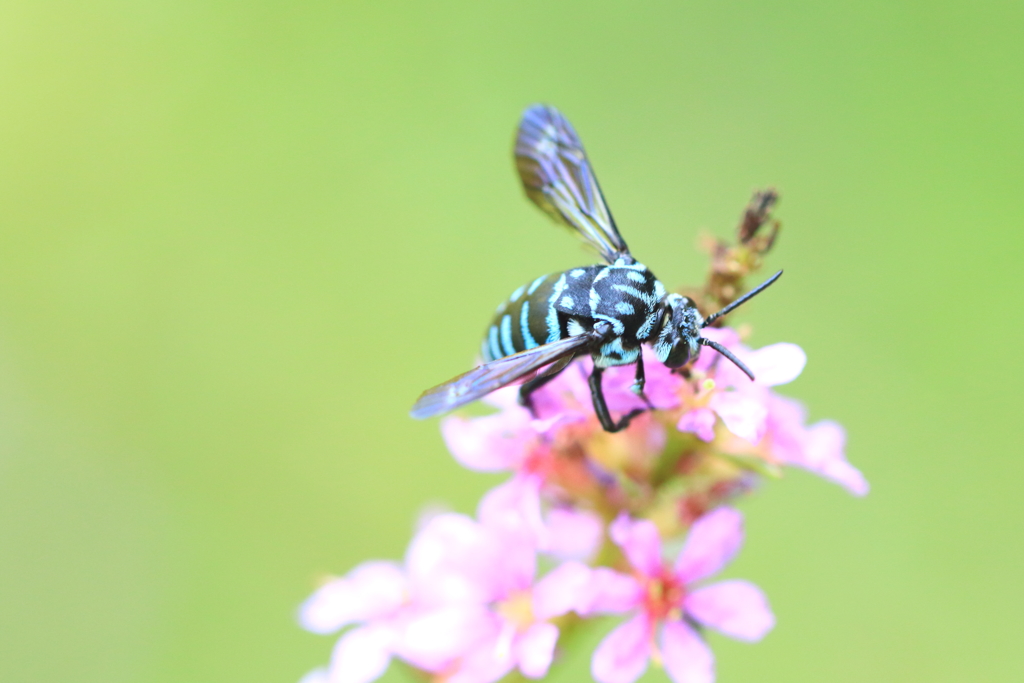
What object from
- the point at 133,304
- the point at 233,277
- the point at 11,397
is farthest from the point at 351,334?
the point at 11,397

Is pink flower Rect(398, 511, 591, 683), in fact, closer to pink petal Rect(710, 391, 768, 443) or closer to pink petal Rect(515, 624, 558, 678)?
pink petal Rect(515, 624, 558, 678)

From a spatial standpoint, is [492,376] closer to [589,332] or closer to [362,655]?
[589,332]

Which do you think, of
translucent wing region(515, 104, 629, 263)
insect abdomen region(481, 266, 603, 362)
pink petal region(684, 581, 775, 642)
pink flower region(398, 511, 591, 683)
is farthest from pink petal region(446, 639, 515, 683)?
translucent wing region(515, 104, 629, 263)

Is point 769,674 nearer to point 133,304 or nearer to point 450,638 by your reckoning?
point 450,638

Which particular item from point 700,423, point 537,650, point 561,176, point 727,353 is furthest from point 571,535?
point 561,176

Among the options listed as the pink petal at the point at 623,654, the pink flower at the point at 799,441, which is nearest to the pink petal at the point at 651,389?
the pink flower at the point at 799,441

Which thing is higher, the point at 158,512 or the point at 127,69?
the point at 127,69
